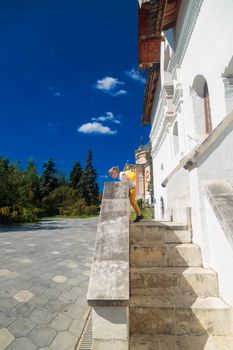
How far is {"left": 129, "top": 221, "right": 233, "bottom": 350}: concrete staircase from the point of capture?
7.70 ft

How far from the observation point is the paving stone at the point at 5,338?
8.05ft

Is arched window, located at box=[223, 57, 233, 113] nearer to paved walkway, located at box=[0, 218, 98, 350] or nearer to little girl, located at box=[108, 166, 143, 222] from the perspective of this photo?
little girl, located at box=[108, 166, 143, 222]

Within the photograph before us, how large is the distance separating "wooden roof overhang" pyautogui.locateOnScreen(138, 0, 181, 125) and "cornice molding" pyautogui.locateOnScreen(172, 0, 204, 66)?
0.65 m

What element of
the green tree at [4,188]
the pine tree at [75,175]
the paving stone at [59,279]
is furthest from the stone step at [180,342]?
the pine tree at [75,175]

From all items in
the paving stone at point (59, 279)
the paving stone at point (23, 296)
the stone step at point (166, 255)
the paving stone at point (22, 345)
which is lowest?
the paving stone at point (22, 345)

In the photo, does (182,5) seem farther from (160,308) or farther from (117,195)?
(160,308)

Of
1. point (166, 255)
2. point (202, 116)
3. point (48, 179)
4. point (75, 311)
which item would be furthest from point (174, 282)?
point (48, 179)

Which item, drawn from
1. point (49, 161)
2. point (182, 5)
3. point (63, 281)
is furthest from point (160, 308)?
point (49, 161)

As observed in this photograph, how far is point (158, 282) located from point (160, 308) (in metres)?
0.41

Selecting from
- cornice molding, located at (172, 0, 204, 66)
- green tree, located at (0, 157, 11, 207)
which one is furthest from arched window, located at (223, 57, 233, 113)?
green tree, located at (0, 157, 11, 207)

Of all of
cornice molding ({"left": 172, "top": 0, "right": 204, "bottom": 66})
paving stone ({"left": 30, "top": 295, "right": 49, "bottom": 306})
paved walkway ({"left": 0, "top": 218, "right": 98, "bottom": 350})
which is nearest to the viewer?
paved walkway ({"left": 0, "top": 218, "right": 98, "bottom": 350})

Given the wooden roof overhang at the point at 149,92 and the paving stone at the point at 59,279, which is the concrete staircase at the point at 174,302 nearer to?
the paving stone at the point at 59,279

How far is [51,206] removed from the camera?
42.9 meters

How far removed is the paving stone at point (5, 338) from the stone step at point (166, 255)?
5.46 ft
